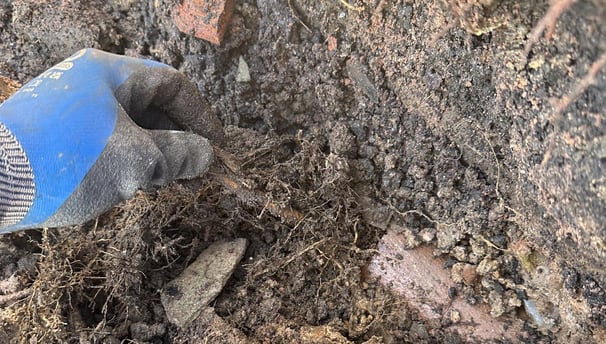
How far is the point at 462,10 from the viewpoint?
45.7 inches

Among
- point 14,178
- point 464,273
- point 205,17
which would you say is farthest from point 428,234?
point 14,178

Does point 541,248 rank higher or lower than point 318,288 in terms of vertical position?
higher

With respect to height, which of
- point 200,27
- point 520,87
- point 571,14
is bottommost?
point 200,27

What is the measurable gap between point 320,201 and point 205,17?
26.6 inches

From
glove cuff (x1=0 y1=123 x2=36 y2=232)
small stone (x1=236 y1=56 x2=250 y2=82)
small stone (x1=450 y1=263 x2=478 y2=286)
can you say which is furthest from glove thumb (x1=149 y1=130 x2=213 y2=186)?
small stone (x1=450 y1=263 x2=478 y2=286)

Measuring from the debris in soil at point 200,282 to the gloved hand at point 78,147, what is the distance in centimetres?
40

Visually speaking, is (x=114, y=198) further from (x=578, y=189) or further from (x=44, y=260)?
(x=578, y=189)

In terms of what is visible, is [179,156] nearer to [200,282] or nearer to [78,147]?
[78,147]

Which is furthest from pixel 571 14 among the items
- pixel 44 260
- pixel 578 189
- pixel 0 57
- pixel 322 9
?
pixel 0 57

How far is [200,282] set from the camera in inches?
62.1

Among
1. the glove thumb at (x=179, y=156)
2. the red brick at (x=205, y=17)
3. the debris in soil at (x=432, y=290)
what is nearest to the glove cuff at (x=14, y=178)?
the glove thumb at (x=179, y=156)

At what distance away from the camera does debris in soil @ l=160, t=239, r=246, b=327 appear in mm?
1535

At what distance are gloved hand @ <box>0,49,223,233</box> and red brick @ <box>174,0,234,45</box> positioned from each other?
Answer: 14.1 inches

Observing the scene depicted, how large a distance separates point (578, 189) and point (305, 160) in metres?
0.79
